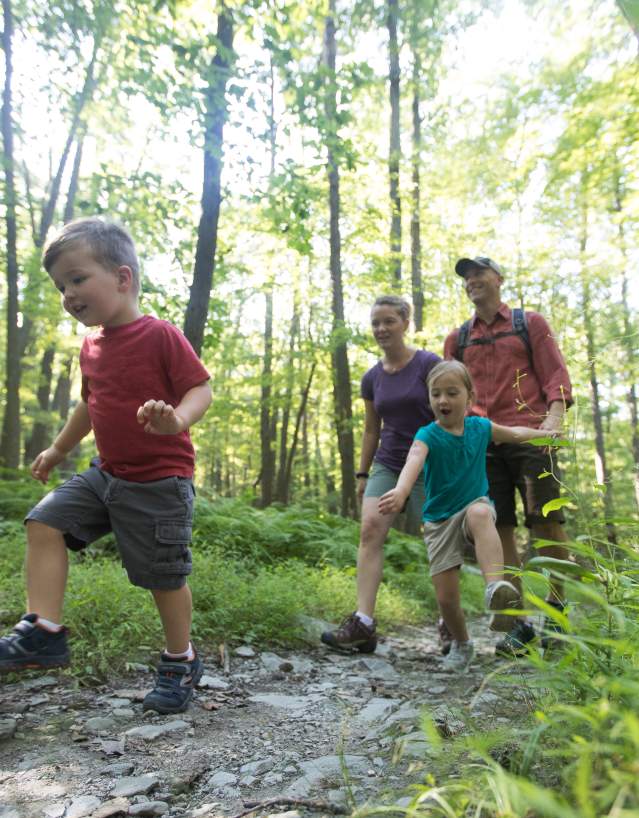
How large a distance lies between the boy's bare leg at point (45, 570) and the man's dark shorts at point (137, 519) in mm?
51

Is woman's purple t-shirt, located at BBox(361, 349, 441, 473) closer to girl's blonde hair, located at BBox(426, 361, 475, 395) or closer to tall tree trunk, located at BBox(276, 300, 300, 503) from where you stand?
girl's blonde hair, located at BBox(426, 361, 475, 395)

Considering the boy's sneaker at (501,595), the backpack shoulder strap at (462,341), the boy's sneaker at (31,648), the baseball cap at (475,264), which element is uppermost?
the baseball cap at (475,264)

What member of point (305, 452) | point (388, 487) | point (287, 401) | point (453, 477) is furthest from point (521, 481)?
point (305, 452)

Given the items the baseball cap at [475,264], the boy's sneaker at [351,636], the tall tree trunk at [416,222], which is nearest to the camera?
the boy's sneaker at [351,636]

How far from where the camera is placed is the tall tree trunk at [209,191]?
6891mm

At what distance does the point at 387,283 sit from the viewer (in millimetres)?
14070

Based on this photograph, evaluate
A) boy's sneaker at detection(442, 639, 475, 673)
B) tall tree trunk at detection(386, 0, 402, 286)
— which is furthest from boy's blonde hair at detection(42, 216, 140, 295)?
tall tree trunk at detection(386, 0, 402, 286)

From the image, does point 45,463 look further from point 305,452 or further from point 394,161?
point 305,452

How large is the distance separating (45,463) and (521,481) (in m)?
3.04

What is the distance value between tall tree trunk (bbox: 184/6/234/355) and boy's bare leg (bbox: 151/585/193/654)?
488 centimetres

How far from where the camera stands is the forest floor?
1816 mm

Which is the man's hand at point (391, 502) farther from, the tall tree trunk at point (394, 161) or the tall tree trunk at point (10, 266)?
the tall tree trunk at point (394, 161)

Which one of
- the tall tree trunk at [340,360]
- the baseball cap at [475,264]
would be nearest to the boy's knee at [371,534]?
the baseball cap at [475,264]

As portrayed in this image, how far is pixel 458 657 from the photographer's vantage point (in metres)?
3.73
